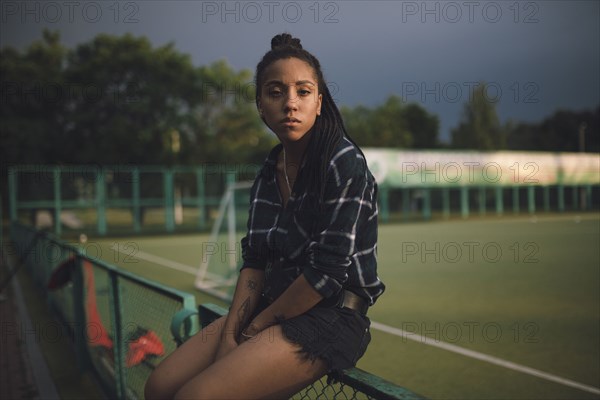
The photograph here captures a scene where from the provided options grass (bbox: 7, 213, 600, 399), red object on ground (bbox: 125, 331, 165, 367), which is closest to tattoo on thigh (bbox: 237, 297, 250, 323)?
red object on ground (bbox: 125, 331, 165, 367)

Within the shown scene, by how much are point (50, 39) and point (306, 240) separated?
3634 centimetres

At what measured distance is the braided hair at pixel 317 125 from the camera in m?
1.65

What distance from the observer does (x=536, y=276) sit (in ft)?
35.3

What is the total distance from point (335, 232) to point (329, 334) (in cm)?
30

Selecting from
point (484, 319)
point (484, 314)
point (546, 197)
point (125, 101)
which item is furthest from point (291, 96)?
point (546, 197)

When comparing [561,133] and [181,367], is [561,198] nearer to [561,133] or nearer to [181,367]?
[561,133]

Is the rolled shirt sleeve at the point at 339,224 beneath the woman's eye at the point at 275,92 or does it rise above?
beneath

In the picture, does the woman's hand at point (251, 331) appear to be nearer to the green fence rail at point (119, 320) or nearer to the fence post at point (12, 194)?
the green fence rail at point (119, 320)

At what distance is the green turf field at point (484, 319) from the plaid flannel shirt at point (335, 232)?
3.09 metres

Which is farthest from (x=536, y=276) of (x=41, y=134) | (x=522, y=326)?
(x=41, y=134)

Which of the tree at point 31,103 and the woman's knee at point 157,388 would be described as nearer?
the woman's knee at point 157,388

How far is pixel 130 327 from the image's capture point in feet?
12.6

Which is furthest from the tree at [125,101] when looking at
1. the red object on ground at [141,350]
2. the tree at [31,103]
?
the red object on ground at [141,350]

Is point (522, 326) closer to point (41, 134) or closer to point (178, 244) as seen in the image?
point (178, 244)
